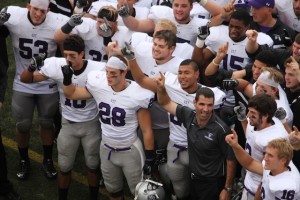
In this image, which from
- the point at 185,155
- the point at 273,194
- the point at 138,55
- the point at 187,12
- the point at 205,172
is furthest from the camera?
the point at 187,12

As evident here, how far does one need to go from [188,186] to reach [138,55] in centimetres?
154

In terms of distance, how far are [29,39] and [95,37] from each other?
2.52 ft

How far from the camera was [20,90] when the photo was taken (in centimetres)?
642

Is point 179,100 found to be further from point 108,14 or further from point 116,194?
point 108,14

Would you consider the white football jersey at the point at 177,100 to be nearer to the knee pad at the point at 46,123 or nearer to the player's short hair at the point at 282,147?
the player's short hair at the point at 282,147

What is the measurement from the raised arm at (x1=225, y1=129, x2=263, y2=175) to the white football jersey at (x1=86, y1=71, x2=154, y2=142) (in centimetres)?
116

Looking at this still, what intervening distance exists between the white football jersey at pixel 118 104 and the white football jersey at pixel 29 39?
100 cm

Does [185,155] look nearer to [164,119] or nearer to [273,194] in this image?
[164,119]

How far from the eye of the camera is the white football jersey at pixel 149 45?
6.09 metres

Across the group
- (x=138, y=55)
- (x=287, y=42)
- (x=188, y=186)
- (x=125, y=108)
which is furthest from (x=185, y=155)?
(x=287, y=42)

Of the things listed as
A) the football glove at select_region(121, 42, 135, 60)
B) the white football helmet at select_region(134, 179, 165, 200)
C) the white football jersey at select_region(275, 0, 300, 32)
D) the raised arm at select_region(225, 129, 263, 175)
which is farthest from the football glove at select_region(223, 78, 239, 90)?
the white football jersey at select_region(275, 0, 300, 32)

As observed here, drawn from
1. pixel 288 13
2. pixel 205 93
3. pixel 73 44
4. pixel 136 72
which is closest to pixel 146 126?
pixel 136 72

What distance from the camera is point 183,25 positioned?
6.58 m

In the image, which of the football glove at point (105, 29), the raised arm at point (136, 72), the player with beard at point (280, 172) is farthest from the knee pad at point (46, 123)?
the player with beard at point (280, 172)
